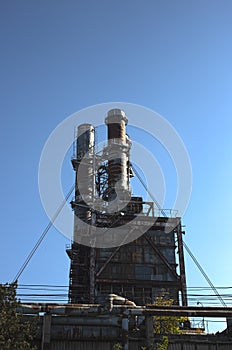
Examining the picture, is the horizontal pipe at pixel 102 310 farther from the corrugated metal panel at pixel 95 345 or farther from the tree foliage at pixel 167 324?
the tree foliage at pixel 167 324

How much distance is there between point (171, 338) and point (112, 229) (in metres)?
20.4

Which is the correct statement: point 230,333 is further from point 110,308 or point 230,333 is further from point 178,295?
point 178,295

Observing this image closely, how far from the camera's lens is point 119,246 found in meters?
42.4

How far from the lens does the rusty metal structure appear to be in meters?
40.9

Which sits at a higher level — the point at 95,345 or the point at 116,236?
the point at 116,236

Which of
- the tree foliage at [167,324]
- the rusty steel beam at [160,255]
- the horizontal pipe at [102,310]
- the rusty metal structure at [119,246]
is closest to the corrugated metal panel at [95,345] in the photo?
the horizontal pipe at [102,310]

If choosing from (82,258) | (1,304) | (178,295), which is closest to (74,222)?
(82,258)

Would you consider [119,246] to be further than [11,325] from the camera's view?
Yes

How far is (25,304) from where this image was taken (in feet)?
76.9

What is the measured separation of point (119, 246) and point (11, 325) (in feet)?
77.3

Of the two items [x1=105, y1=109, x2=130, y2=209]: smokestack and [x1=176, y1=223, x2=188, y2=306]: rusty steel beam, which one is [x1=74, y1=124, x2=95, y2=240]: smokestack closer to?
[x1=105, y1=109, x2=130, y2=209]: smokestack

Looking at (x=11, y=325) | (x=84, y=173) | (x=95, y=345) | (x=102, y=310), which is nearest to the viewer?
(x=11, y=325)

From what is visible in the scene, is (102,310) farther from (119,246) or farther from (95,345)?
(119,246)

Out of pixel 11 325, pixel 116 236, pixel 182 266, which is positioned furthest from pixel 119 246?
pixel 11 325
